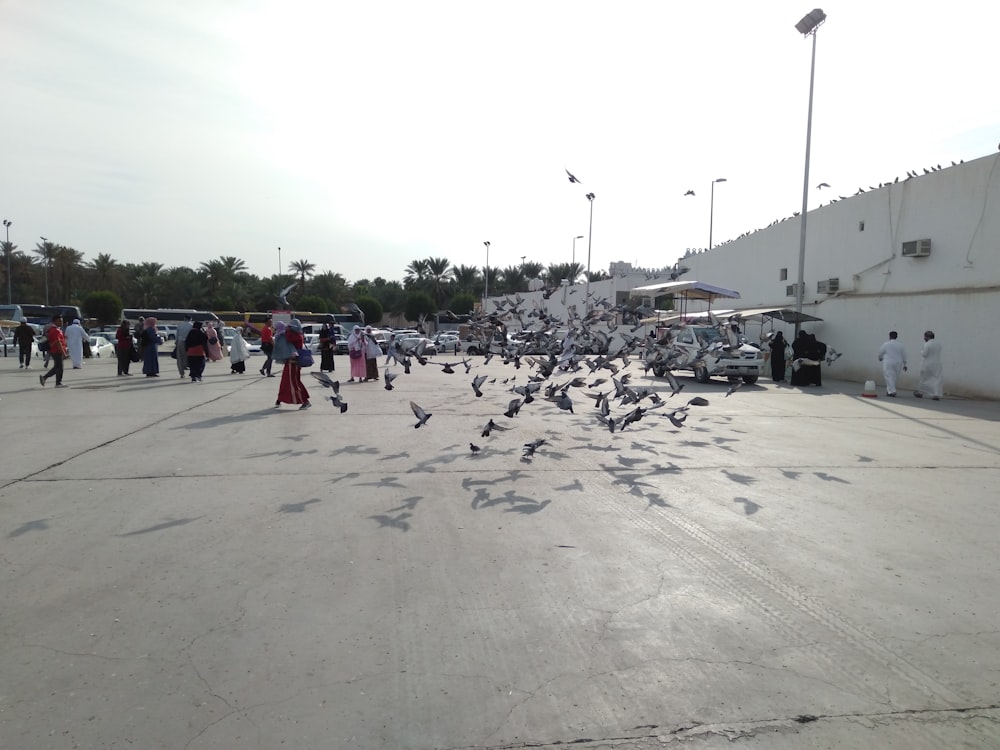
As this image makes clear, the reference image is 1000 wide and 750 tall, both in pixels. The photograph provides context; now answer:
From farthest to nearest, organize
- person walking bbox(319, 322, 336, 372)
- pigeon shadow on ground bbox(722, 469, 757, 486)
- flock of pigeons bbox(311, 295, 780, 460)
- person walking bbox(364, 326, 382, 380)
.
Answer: person walking bbox(319, 322, 336, 372), person walking bbox(364, 326, 382, 380), flock of pigeons bbox(311, 295, 780, 460), pigeon shadow on ground bbox(722, 469, 757, 486)

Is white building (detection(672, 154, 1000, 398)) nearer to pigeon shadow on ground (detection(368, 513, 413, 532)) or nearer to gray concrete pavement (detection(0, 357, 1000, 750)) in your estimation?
gray concrete pavement (detection(0, 357, 1000, 750))

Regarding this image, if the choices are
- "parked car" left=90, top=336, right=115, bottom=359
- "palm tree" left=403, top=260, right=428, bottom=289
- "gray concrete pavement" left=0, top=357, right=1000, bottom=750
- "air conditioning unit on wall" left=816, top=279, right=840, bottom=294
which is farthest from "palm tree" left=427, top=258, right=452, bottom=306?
"gray concrete pavement" left=0, top=357, right=1000, bottom=750

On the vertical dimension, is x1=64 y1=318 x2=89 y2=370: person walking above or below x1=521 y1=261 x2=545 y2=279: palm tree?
below

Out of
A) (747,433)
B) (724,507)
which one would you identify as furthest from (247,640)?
(747,433)

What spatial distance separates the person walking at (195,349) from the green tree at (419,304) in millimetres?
48015

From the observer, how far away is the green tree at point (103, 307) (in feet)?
187

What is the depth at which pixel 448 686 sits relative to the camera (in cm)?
323

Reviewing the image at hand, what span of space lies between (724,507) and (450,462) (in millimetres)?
3224

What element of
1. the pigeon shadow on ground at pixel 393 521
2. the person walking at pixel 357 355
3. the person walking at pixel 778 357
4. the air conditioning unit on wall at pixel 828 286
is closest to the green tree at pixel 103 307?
the person walking at pixel 357 355

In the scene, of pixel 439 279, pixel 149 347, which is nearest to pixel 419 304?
pixel 439 279

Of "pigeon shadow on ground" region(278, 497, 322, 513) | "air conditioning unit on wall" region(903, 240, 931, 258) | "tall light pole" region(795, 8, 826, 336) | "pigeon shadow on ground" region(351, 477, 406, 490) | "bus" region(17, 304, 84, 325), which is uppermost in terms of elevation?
"tall light pole" region(795, 8, 826, 336)

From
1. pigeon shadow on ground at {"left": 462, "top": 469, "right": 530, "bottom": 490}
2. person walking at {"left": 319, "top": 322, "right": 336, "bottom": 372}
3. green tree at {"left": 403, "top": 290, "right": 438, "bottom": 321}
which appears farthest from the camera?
green tree at {"left": 403, "top": 290, "right": 438, "bottom": 321}

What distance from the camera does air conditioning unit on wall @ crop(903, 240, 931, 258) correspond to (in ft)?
61.4

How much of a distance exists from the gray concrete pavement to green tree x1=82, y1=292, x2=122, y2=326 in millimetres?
55527
